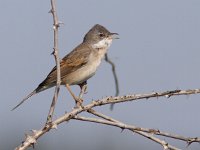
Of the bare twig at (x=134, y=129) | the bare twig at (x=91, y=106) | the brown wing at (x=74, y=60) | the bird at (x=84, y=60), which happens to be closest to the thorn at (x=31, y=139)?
the bare twig at (x=91, y=106)

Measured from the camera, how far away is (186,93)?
3.23 m

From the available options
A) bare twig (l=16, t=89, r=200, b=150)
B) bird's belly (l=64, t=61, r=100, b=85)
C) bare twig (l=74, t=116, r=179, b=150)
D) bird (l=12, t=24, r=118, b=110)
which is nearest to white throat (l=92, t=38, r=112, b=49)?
bird (l=12, t=24, r=118, b=110)

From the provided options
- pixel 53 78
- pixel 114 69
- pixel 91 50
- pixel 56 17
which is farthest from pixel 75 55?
pixel 56 17

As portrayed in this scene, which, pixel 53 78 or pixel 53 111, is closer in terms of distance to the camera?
pixel 53 111

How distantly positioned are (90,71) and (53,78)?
0.70 meters

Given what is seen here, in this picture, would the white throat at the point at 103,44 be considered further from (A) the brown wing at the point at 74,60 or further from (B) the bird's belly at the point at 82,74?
(B) the bird's belly at the point at 82,74

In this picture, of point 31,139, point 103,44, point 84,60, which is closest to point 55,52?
point 31,139

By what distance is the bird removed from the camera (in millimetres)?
6848

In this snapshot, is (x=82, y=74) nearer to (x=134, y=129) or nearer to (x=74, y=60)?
(x=74, y=60)

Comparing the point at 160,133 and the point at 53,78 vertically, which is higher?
the point at 53,78

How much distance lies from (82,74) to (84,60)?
1.37ft

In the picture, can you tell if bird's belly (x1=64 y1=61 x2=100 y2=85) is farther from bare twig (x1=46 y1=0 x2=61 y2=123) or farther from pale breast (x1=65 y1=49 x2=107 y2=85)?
bare twig (x1=46 y1=0 x2=61 y2=123)

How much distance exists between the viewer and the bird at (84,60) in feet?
22.5

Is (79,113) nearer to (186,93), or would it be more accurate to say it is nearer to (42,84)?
(186,93)
